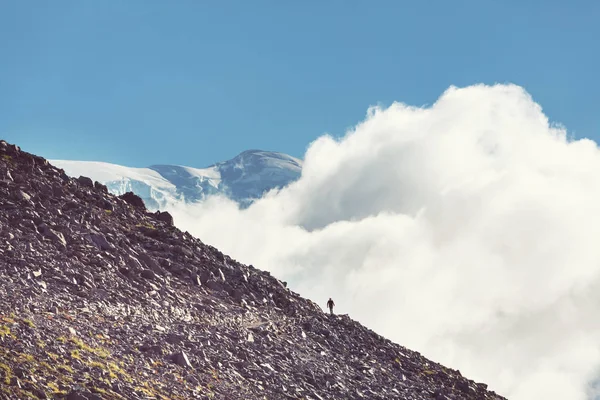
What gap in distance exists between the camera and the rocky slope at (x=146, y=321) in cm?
3922

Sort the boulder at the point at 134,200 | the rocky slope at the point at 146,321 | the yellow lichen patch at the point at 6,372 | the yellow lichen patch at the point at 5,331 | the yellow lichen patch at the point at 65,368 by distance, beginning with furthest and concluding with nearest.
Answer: the boulder at the point at 134,200 < the rocky slope at the point at 146,321 < the yellow lichen patch at the point at 5,331 < the yellow lichen patch at the point at 65,368 < the yellow lichen patch at the point at 6,372

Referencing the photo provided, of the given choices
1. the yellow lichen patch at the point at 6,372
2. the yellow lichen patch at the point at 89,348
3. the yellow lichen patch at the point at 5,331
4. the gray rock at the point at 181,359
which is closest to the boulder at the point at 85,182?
the gray rock at the point at 181,359

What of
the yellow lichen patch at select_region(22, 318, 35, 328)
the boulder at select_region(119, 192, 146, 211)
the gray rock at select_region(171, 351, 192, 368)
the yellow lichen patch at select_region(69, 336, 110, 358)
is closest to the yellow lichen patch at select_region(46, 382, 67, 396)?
the yellow lichen patch at select_region(69, 336, 110, 358)

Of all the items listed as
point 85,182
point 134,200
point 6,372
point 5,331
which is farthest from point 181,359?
point 134,200

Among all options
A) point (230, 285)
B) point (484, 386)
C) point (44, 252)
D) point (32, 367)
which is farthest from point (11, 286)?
point (484, 386)

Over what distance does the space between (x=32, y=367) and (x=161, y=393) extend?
7149mm

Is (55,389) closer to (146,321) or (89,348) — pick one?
(89,348)

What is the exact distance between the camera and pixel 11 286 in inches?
1917

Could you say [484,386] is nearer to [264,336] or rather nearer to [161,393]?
[264,336]

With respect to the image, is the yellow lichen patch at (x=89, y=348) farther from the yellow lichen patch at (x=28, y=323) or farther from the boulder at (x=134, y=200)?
the boulder at (x=134, y=200)

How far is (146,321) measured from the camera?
53.0 m

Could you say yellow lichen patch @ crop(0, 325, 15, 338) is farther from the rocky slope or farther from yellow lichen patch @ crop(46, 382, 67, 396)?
yellow lichen patch @ crop(46, 382, 67, 396)

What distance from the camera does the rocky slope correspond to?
1544 inches

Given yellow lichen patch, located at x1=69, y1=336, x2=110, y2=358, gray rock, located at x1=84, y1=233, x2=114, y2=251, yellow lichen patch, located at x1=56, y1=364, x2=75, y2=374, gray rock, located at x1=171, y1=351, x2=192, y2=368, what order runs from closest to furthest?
yellow lichen patch, located at x1=56, y1=364, x2=75, y2=374 < yellow lichen patch, located at x1=69, y1=336, x2=110, y2=358 < gray rock, located at x1=171, y1=351, x2=192, y2=368 < gray rock, located at x1=84, y1=233, x2=114, y2=251
